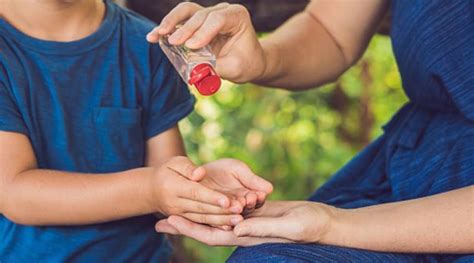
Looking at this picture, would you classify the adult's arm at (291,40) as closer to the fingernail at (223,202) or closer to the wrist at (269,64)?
the wrist at (269,64)

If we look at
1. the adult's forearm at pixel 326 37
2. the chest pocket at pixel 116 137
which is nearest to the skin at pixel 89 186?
the chest pocket at pixel 116 137

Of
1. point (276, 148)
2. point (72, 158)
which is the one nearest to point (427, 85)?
point (72, 158)

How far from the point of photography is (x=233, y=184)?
54.4 inches

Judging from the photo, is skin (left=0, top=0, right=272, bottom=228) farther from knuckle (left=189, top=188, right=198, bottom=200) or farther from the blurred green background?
the blurred green background

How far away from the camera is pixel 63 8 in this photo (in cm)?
142

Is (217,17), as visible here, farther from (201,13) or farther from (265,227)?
(265,227)

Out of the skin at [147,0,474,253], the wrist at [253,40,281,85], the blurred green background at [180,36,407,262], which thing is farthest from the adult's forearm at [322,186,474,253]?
the blurred green background at [180,36,407,262]

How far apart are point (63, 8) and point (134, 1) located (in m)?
0.50

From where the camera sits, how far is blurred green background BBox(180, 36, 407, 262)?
286cm

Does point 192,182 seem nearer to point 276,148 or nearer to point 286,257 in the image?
point 286,257

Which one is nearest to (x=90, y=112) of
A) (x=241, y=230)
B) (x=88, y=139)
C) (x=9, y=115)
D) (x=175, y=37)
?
(x=88, y=139)

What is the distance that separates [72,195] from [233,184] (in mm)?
231

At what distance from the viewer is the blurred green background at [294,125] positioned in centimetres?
286

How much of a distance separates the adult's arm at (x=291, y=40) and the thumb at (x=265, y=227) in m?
0.27
